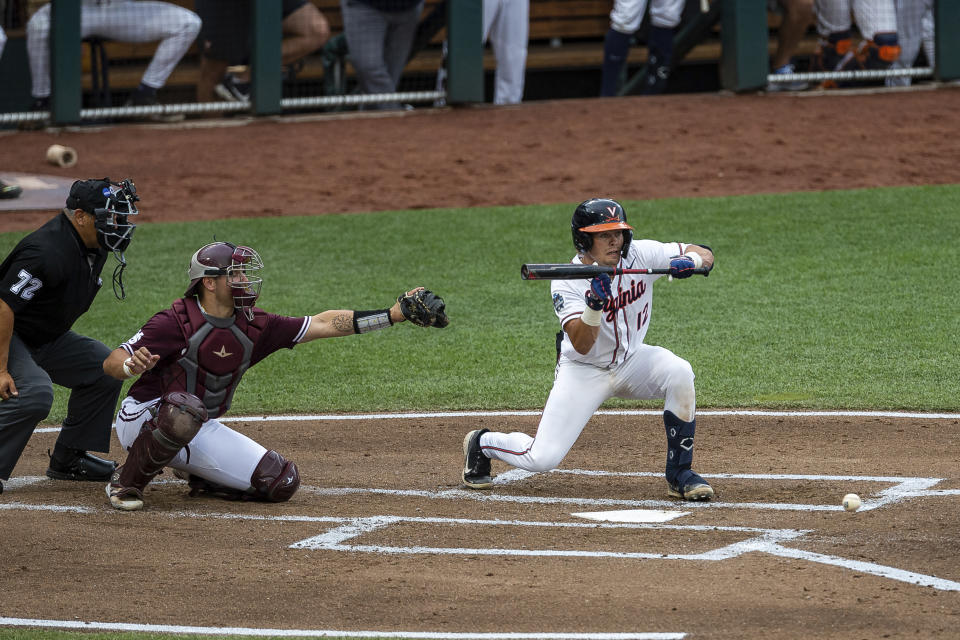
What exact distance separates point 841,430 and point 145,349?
387 centimetres

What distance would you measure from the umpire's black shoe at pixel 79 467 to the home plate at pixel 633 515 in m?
2.57

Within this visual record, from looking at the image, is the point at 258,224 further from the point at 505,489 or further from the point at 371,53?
the point at 505,489

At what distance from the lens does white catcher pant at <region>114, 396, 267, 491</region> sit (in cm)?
626

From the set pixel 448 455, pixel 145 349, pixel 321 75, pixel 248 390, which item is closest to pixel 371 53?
pixel 321 75

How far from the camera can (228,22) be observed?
14.8 meters

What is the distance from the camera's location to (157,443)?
5.95 metres

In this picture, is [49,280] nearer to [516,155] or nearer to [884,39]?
[516,155]

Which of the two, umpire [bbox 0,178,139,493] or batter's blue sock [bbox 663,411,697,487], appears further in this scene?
umpire [bbox 0,178,139,493]

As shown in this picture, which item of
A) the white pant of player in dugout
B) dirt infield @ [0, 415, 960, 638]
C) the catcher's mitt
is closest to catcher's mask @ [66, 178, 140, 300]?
dirt infield @ [0, 415, 960, 638]

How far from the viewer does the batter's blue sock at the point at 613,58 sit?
1570 cm

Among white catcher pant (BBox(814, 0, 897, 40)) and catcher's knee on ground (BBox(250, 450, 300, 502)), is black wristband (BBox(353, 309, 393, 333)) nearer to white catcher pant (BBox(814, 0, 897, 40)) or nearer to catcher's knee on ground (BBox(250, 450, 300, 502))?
catcher's knee on ground (BBox(250, 450, 300, 502))

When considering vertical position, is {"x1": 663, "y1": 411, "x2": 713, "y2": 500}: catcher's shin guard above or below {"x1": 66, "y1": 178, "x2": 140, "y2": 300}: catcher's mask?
below

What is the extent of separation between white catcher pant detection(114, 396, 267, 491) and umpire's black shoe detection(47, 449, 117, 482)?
2.16ft

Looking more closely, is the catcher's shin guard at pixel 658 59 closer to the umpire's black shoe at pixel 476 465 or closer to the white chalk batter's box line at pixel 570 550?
the umpire's black shoe at pixel 476 465
